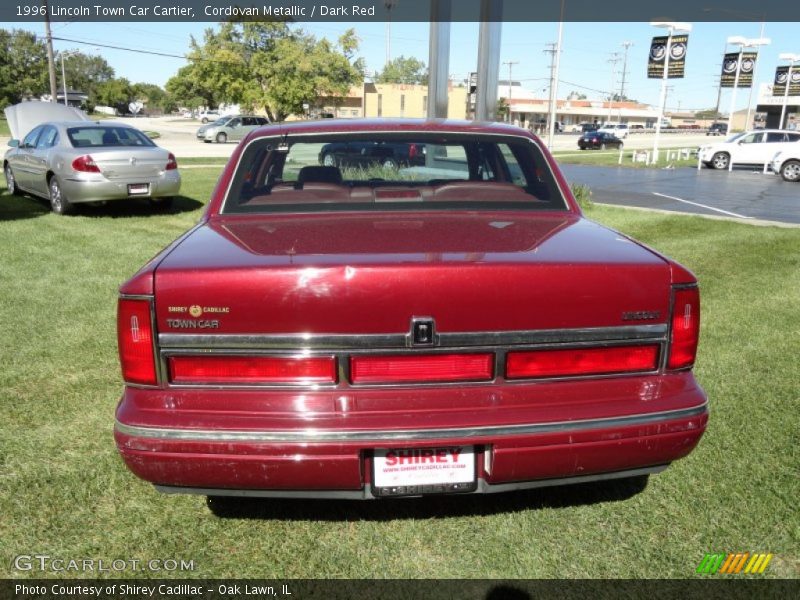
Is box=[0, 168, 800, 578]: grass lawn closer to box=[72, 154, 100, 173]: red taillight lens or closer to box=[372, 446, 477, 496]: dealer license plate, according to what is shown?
box=[372, 446, 477, 496]: dealer license plate

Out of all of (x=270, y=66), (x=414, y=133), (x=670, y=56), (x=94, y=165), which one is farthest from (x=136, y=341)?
(x=270, y=66)

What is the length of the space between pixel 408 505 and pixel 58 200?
9697 mm

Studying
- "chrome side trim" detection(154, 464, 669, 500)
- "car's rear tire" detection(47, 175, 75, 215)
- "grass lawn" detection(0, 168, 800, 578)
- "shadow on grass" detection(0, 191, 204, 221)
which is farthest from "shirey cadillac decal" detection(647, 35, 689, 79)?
"chrome side trim" detection(154, 464, 669, 500)

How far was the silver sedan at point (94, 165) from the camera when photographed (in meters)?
10.1

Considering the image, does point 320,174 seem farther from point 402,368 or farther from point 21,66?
point 21,66

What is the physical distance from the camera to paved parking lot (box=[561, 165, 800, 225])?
1347 cm

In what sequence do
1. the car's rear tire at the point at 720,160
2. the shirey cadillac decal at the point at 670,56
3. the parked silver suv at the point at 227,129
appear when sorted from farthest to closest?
the parked silver suv at the point at 227,129 < the shirey cadillac decal at the point at 670,56 < the car's rear tire at the point at 720,160

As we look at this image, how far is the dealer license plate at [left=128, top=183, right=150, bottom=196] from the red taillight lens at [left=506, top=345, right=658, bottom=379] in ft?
30.7

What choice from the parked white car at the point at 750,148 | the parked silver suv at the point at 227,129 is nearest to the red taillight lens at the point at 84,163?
the parked white car at the point at 750,148

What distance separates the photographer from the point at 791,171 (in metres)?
21.9

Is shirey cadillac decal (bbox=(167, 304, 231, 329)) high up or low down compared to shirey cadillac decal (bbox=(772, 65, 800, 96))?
down

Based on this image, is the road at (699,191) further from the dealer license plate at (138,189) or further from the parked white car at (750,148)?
the dealer license plate at (138,189)

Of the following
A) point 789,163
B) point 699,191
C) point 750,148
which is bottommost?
point 699,191

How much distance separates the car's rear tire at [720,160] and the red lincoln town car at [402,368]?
88.7 feet
